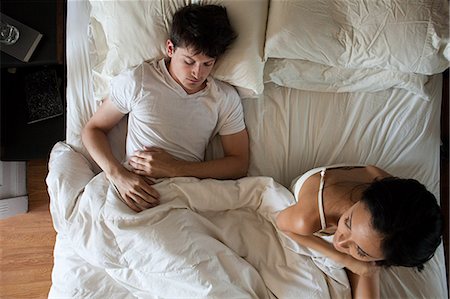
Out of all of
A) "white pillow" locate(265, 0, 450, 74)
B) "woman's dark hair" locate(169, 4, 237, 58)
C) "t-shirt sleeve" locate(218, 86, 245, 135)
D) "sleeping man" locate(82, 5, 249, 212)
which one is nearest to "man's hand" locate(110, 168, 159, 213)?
"sleeping man" locate(82, 5, 249, 212)

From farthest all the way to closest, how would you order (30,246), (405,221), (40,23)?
(30,246) → (40,23) → (405,221)

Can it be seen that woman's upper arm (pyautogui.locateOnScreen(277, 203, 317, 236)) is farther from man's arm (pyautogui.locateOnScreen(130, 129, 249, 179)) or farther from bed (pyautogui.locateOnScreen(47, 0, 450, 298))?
man's arm (pyautogui.locateOnScreen(130, 129, 249, 179))

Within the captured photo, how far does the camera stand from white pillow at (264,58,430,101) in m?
1.36

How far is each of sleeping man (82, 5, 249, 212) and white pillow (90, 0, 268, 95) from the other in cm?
4

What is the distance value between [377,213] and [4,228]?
4.54 feet

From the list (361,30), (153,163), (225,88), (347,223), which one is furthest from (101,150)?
(361,30)

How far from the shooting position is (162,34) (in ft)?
4.19

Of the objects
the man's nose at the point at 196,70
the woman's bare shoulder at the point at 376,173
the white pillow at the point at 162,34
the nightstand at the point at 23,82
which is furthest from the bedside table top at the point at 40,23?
the woman's bare shoulder at the point at 376,173

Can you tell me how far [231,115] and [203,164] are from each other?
17 centimetres

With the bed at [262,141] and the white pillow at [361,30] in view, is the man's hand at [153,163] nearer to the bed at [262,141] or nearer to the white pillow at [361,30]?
the bed at [262,141]

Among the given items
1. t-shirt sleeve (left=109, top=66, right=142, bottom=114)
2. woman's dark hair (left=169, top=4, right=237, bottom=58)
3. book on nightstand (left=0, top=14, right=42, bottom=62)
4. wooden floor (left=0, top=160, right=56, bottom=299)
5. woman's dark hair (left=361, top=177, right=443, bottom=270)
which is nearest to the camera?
woman's dark hair (left=361, top=177, right=443, bottom=270)

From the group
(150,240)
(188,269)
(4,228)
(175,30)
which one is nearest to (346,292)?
(188,269)

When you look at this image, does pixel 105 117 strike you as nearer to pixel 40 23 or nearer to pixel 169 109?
pixel 169 109

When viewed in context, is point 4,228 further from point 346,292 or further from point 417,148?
point 417,148
